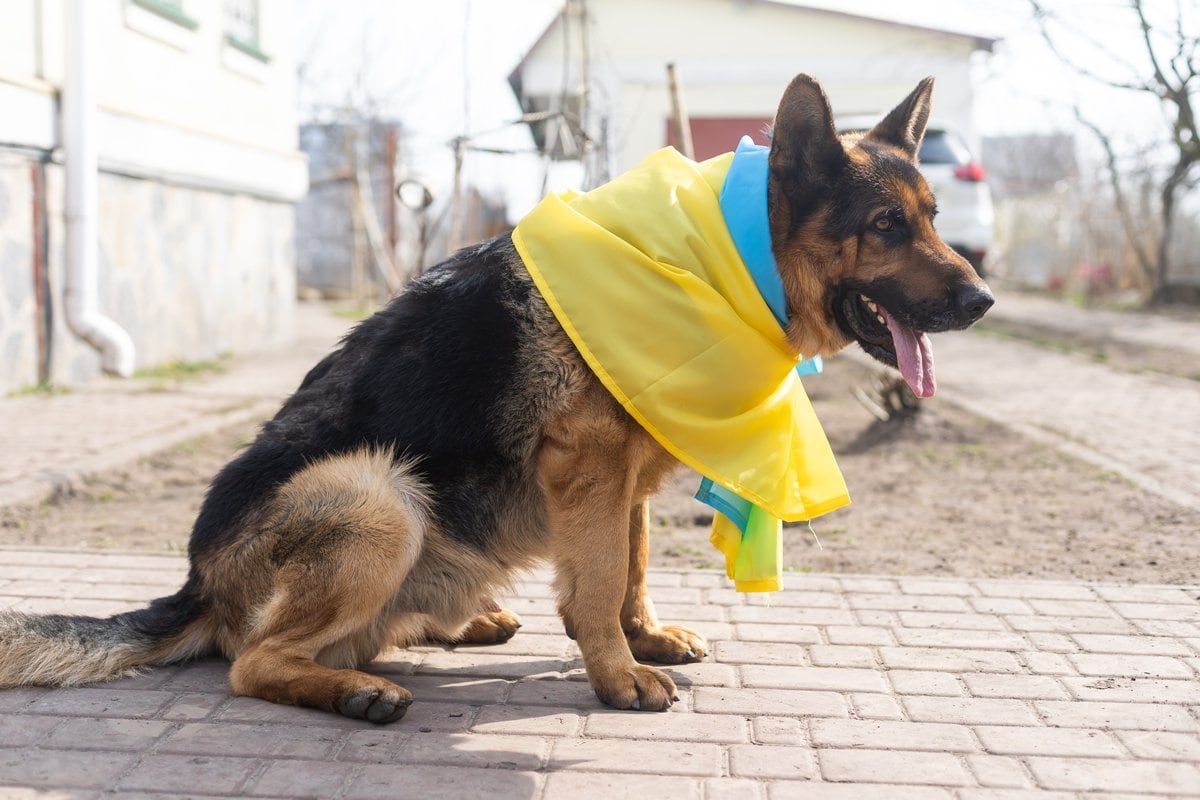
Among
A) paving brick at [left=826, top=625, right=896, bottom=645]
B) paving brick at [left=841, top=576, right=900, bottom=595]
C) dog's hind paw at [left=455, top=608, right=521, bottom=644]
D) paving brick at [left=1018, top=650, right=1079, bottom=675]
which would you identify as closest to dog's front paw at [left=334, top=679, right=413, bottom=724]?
dog's hind paw at [left=455, top=608, right=521, bottom=644]

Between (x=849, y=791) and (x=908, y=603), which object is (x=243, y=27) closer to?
(x=908, y=603)

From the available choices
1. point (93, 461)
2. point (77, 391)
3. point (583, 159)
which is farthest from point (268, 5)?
point (93, 461)

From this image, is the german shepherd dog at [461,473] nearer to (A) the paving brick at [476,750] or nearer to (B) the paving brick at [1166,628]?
(A) the paving brick at [476,750]

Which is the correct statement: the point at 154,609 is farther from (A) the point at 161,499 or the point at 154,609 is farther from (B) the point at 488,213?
(B) the point at 488,213

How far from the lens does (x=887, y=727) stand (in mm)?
3391

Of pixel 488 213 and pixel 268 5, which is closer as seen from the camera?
pixel 268 5

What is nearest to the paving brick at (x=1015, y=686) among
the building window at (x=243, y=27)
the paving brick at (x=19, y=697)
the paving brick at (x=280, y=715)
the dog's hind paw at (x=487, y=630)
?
the dog's hind paw at (x=487, y=630)

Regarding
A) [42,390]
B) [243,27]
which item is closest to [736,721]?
[42,390]

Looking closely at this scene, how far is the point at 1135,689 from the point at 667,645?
1.51m

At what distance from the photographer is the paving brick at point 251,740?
3.11 meters

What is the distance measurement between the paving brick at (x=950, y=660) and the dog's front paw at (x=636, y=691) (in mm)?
872

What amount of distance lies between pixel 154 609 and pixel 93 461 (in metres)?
3.86

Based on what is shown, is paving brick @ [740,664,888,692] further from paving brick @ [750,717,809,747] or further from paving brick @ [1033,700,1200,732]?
paving brick @ [1033,700,1200,732]

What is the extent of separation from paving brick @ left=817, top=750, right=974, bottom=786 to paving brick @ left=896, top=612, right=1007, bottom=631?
1.25 meters
